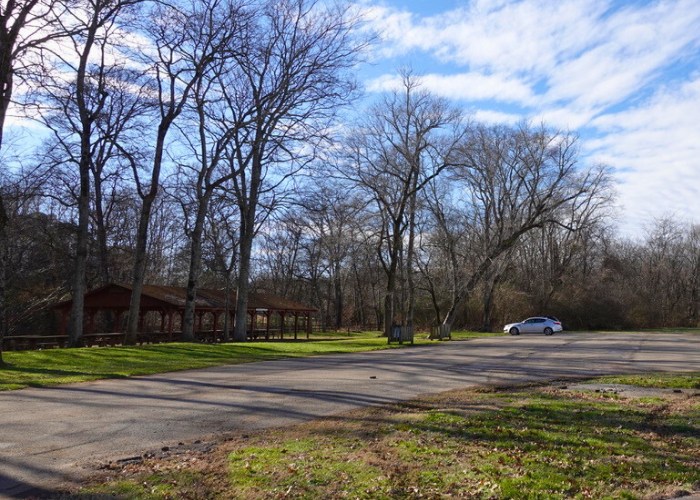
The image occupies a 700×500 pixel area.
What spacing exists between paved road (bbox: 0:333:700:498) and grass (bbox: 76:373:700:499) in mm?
764

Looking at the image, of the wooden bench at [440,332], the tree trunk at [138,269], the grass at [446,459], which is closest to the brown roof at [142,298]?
the tree trunk at [138,269]

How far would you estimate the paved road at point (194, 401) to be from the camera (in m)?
7.12

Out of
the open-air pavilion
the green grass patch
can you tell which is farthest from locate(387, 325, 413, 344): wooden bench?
the green grass patch

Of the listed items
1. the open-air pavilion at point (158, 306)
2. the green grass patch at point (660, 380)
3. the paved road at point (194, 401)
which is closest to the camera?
the paved road at point (194, 401)

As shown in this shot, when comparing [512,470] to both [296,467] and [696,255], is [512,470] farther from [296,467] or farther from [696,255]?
[696,255]

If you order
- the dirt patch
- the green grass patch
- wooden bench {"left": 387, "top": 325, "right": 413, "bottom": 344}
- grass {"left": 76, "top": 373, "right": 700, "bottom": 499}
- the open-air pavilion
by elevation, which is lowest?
grass {"left": 76, "top": 373, "right": 700, "bottom": 499}

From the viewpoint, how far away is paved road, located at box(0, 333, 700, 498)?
280 inches

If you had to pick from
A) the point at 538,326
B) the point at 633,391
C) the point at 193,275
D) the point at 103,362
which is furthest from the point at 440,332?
the point at 633,391

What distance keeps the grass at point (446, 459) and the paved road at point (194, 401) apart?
0.76 m

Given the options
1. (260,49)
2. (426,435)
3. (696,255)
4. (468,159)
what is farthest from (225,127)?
(696,255)

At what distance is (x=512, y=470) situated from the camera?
6316 millimetres

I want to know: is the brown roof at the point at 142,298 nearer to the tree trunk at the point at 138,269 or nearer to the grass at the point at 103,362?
the tree trunk at the point at 138,269

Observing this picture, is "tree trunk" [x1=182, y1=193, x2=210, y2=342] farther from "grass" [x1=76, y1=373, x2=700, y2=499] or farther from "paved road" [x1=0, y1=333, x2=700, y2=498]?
"grass" [x1=76, y1=373, x2=700, y2=499]

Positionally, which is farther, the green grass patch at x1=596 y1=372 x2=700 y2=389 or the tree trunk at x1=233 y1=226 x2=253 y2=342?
the tree trunk at x1=233 y1=226 x2=253 y2=342
